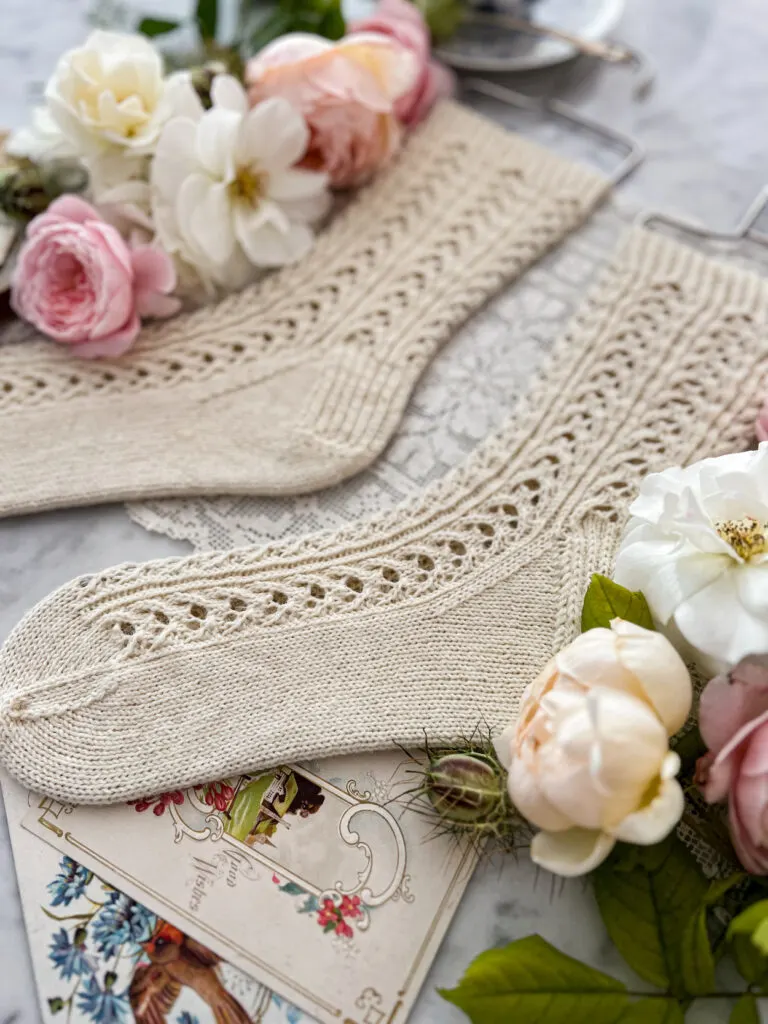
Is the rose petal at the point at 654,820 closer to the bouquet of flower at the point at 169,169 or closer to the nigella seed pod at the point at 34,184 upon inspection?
the bouquet of flower at the point at 169,169

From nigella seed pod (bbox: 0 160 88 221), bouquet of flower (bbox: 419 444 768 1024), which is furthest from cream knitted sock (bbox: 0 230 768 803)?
nigella seed pod (bbox: 0 160 88 221)

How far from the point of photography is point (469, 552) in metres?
0.84

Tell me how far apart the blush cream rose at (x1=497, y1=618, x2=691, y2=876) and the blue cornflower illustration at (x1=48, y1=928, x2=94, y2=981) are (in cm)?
35

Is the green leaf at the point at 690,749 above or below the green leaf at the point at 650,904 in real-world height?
above

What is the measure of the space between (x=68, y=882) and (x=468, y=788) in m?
0.32

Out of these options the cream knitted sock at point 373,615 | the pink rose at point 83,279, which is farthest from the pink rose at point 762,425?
the pink rose at point 83,279

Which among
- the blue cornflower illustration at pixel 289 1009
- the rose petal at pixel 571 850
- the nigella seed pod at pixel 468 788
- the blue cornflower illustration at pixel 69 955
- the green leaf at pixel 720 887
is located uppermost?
the rose petal at pixel 571 850

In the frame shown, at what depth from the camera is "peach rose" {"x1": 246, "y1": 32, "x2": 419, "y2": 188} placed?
0.97 meters

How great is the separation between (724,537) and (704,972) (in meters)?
0.30

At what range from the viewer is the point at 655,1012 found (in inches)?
24.2

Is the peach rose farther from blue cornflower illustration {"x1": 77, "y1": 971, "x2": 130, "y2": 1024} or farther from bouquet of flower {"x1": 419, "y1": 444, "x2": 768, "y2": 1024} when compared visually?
blue cornflower illustration {"x1": 77, "y1": 971, "x2": 130, "y2": 1024}

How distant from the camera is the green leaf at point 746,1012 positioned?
60cm

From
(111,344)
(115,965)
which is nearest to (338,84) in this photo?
(111,344)

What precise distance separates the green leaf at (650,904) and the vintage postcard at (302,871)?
113mm
